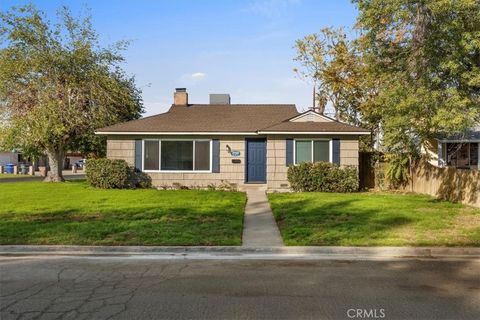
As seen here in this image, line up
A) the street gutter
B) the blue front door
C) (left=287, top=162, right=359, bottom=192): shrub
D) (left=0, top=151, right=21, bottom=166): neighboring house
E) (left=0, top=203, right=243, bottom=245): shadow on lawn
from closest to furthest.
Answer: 1. the street gutter
2. (left=0, top=203, right=243, bottom=245): shadow on lawn
3. (left=287, top=162, right=359, bottom=192): shrub
4. the blue front door
5. (left=0, top=151, right=21, bottom=166): neighboring house

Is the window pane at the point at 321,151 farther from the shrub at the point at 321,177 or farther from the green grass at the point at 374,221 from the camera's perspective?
the green grass at the point at 374,221

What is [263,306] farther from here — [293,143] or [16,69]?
[16,69]

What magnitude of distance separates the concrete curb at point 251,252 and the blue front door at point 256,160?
39.1 ft

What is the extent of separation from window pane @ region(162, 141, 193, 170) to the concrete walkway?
4756 millimetres

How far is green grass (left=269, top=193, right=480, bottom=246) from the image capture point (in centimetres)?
902

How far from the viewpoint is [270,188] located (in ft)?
63.6

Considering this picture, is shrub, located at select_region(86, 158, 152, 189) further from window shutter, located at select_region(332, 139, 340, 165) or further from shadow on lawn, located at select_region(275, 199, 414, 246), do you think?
shadow on lawn, located at select_region(275, 199, 414, 246)

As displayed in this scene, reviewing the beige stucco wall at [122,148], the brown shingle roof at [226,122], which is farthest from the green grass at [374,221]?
the beige stucco wall at [122,148]

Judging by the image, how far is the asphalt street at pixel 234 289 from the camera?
4.95 meters

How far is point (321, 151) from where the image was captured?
19.3 metres

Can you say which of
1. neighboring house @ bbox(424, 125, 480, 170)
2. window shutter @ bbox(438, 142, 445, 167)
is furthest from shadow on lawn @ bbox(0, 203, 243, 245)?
neighboring house @ bbox(424, 125, 480, 170)

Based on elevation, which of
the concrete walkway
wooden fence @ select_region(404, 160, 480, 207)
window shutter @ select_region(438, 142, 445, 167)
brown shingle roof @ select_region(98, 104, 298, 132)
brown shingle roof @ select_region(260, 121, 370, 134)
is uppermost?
brown shingle roof @ select_region(98, 104, 298, 132)

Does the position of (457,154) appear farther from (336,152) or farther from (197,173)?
(197,173)

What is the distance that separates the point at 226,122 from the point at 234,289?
15596mm
